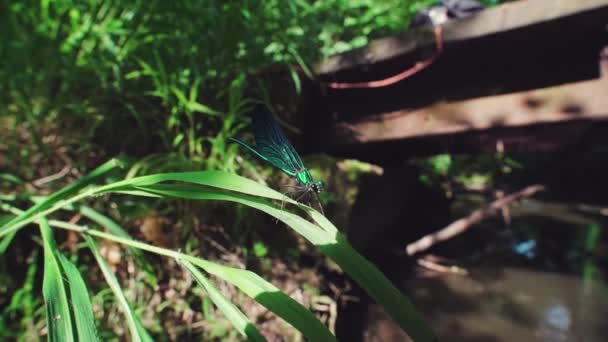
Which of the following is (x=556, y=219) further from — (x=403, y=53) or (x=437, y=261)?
(x=403, y=53)

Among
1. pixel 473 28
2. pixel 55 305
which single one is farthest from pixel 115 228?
pixel 473 28

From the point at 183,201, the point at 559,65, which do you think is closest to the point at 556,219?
the point at 559,65

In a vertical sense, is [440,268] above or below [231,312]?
below

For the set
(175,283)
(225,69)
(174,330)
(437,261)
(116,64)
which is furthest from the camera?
(437,261)

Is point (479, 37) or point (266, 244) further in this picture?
point (266, 244)

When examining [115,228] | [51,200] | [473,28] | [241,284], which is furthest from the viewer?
[473,28]

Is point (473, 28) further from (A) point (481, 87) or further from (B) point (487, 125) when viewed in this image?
(B) point (487, 125)

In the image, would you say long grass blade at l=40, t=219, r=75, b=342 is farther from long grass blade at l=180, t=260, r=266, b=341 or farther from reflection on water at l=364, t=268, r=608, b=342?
reflection on water at l=364, t=268, r=608, b=342
